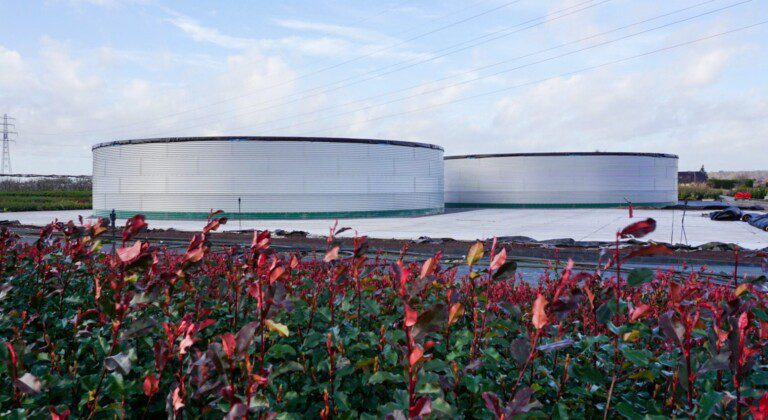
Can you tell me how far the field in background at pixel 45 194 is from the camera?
129ft

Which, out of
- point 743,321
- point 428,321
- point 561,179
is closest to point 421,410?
point 428,321

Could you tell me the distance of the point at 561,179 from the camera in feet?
151

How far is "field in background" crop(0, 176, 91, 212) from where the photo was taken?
3947 centimetres

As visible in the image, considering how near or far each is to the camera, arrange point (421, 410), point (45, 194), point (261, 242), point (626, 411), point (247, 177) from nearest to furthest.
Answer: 1. point (421, 410)
2. point (626, 411)
3. point (261, 242)
4. point (247, 177)
5. point (45, 194)

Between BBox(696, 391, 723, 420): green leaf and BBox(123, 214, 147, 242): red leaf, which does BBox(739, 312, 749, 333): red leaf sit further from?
BBox(123, 214, 147, 242): red leaf

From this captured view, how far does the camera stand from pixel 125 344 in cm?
244

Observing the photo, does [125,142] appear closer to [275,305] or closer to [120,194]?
[120,194]

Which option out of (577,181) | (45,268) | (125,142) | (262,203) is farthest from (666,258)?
(577,181)

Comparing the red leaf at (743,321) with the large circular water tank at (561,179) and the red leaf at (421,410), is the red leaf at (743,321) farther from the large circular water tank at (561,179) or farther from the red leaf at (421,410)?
the large circular water tank at (561,179)

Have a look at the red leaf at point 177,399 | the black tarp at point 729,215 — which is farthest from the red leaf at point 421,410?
the black tarp at point 729,215

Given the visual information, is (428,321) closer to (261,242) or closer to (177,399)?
(177,399)

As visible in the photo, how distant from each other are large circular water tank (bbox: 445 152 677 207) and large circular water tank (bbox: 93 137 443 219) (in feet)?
56.4

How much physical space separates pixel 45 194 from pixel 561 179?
43.7 meters

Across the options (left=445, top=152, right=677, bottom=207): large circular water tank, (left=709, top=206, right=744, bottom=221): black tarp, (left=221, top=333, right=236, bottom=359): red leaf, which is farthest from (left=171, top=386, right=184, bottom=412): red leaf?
(left=445, top=152, right=677, bottom=207): large circular water tank
